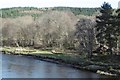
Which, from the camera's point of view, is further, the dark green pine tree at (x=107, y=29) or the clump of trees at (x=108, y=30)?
the dark green pine tree at (x=107, y=29)

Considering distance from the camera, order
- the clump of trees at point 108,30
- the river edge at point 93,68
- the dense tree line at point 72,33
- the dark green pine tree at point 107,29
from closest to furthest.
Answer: the river edge at point 93,68, the clump of trees at point 108,30, the dark green pine tree at point 107,29, the dense tree line at point 72,33

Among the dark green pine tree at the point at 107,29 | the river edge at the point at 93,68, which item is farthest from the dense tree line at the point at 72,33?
the river edge at the point at 93,68

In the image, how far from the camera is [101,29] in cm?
5328

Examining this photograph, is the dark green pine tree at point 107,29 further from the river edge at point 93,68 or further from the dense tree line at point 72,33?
the river edge at point 93,68

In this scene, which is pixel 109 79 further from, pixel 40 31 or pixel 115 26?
pixel 40 31

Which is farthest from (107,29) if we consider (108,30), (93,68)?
(93,68)

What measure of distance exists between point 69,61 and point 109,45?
744 centimetres

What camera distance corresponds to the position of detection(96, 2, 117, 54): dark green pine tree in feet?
169

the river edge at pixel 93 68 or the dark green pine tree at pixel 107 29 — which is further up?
the dark green pine tree at pixel 107 29

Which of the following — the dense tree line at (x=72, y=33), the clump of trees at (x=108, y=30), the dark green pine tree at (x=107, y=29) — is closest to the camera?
the clump of trees at (x=108, y=30)

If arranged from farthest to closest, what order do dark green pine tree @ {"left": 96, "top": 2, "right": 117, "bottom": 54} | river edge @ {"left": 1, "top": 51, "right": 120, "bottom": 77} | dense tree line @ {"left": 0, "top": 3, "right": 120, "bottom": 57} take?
dense tree line @ {"left": 0, "top": 3, "right": 120, "bottom": 57} < dark green pine tree @ {"left": 96, "top": 2, "right": 117, "bottom": 54} < river edge @ {"left": 1, "top": 51, "right": 120, "bottom": 77}

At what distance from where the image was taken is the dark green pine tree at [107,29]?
5141 cm

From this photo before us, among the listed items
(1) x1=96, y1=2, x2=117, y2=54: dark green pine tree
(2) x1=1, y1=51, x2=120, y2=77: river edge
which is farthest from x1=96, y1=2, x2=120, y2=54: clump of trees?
(2) x1=1, y1=51, x2=120, y2=77: river edge

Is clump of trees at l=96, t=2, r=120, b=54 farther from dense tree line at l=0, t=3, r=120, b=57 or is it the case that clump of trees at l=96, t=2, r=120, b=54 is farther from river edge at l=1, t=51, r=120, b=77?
river edge at l=1, t=51, r=120, b=77
